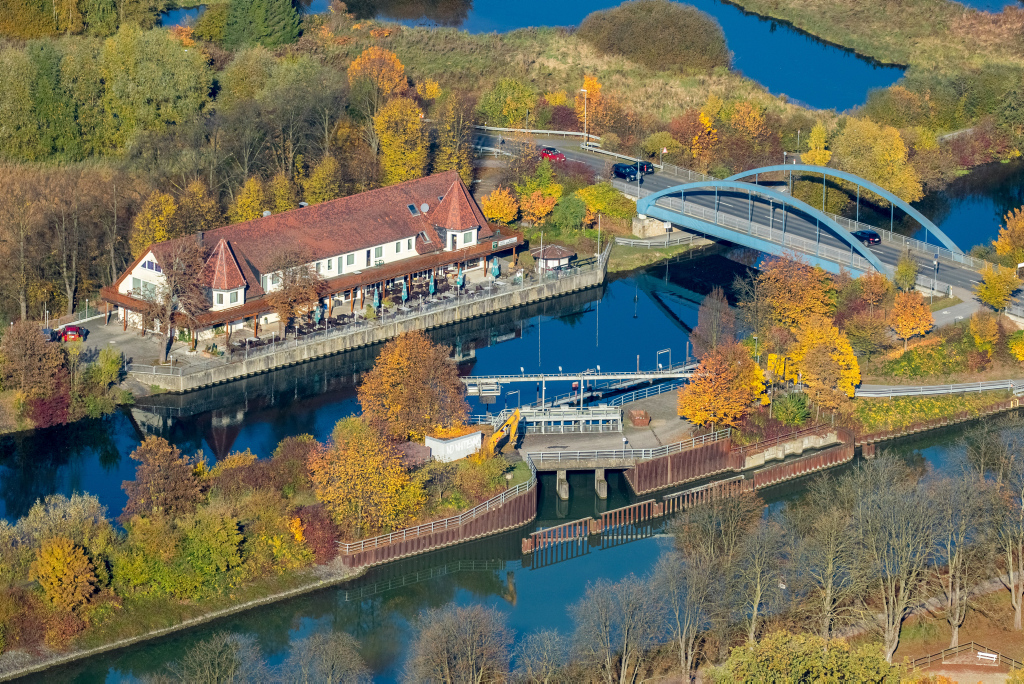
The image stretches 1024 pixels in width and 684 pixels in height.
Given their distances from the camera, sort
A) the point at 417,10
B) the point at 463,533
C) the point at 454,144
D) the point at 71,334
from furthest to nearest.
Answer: the point at 417,10, the point at 454,144, the point at 71,334, the point at 463,533

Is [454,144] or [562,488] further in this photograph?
[454,144]

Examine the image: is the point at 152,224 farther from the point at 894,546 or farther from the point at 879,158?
the point at 879,158

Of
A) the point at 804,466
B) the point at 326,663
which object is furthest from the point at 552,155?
the point at 326,663

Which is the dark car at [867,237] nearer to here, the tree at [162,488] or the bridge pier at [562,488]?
the bridge pier at [562,488]

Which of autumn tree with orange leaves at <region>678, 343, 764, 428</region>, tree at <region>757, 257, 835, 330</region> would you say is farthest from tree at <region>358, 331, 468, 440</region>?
tree at <region>757, 257, 835, 330</region>

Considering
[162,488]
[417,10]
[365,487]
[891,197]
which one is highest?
[417,10]

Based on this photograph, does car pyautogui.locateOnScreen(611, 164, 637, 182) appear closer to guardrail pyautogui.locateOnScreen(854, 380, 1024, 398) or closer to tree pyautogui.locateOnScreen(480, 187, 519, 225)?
tree pyautogui.locateOnScreen(480, 187, 519, 225)
